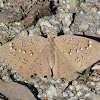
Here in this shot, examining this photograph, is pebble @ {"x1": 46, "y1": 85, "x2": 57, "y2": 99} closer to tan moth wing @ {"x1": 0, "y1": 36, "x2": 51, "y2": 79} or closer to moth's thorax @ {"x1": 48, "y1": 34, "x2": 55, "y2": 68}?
tan moth wing @ {"x1": 0, "y1": 36, "x2": 51, "y2": 79}

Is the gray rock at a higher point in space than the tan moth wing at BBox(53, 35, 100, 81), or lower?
lower

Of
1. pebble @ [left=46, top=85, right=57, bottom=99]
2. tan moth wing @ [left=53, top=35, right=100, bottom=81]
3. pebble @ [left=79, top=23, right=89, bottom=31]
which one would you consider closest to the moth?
tan moth wing @ [left=53, top=35, right=100, bottom=81]

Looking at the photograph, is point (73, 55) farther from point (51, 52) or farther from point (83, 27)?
point (83, 27)

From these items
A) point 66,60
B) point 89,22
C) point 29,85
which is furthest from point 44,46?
point 89,22

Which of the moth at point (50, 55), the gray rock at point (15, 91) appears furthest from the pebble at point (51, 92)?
the gray rock at point (15, 91)

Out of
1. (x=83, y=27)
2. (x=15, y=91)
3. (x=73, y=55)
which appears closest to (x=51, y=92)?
(x=15, y=91)

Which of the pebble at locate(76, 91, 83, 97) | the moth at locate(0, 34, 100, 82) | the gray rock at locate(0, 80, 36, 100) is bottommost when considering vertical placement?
the pebble at locate(76, 91, 83, 97)

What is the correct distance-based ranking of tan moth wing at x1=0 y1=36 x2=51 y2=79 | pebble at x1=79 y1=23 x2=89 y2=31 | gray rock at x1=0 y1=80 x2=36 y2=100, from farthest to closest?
pebble at x1=79 y1=23 x2=89 y2=31, tan moth wing at x1=0 y1=36 x2=51 y2=79, gray rock at x1=0 y1=80 x2=36 y2=100
